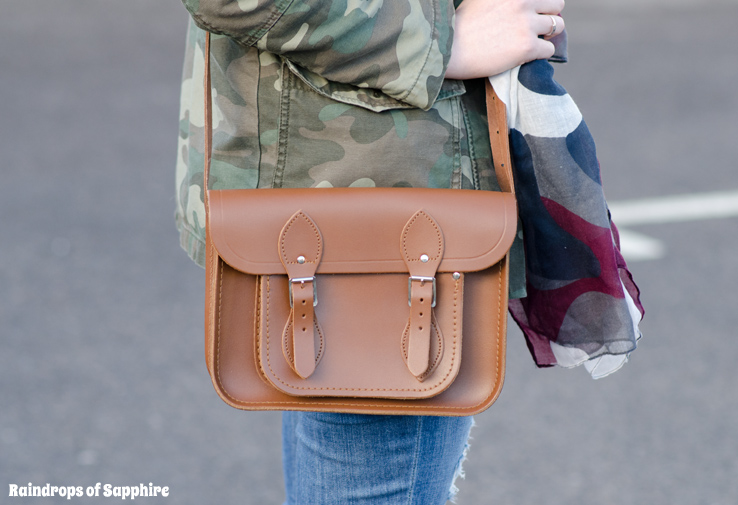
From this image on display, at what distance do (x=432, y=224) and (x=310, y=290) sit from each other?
0.67 feet

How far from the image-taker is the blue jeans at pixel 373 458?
1.30m

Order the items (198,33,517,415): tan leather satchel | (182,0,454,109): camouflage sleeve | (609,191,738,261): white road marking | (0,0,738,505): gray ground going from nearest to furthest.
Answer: (182,0,454,109): camouflage sleeve → (198,33,517,415): tan leather satchel → (0,0,738,505): gray ground → (609,191,738,261): white road marking

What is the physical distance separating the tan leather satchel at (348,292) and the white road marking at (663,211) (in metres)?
2.82

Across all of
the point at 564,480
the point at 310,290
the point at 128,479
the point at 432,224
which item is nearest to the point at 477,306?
the point at 432,224

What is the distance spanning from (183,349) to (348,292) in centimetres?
199

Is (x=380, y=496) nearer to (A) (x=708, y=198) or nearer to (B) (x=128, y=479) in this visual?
(B) (x=128, y=479)

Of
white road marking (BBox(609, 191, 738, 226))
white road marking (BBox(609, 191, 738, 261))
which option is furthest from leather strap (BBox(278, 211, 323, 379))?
white road marking (BBox(609, 191, 738, 226))

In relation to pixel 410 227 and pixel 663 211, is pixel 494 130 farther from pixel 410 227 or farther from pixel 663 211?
pixel 663 211

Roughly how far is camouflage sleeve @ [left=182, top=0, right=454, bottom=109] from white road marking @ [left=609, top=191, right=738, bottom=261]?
114 inches

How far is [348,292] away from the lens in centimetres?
124

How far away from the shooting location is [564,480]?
2500 mm

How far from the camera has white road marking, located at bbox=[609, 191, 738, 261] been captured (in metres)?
3.92

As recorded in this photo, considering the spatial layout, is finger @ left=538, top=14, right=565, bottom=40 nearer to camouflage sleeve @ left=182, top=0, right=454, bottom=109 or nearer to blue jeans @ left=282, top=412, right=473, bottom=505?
camouflage sleeve @ left=182, top=0, right=454, bottom=109

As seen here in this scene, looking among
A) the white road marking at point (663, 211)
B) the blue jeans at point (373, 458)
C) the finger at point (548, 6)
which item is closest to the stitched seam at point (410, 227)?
the blue jeans at point (373, 458)
